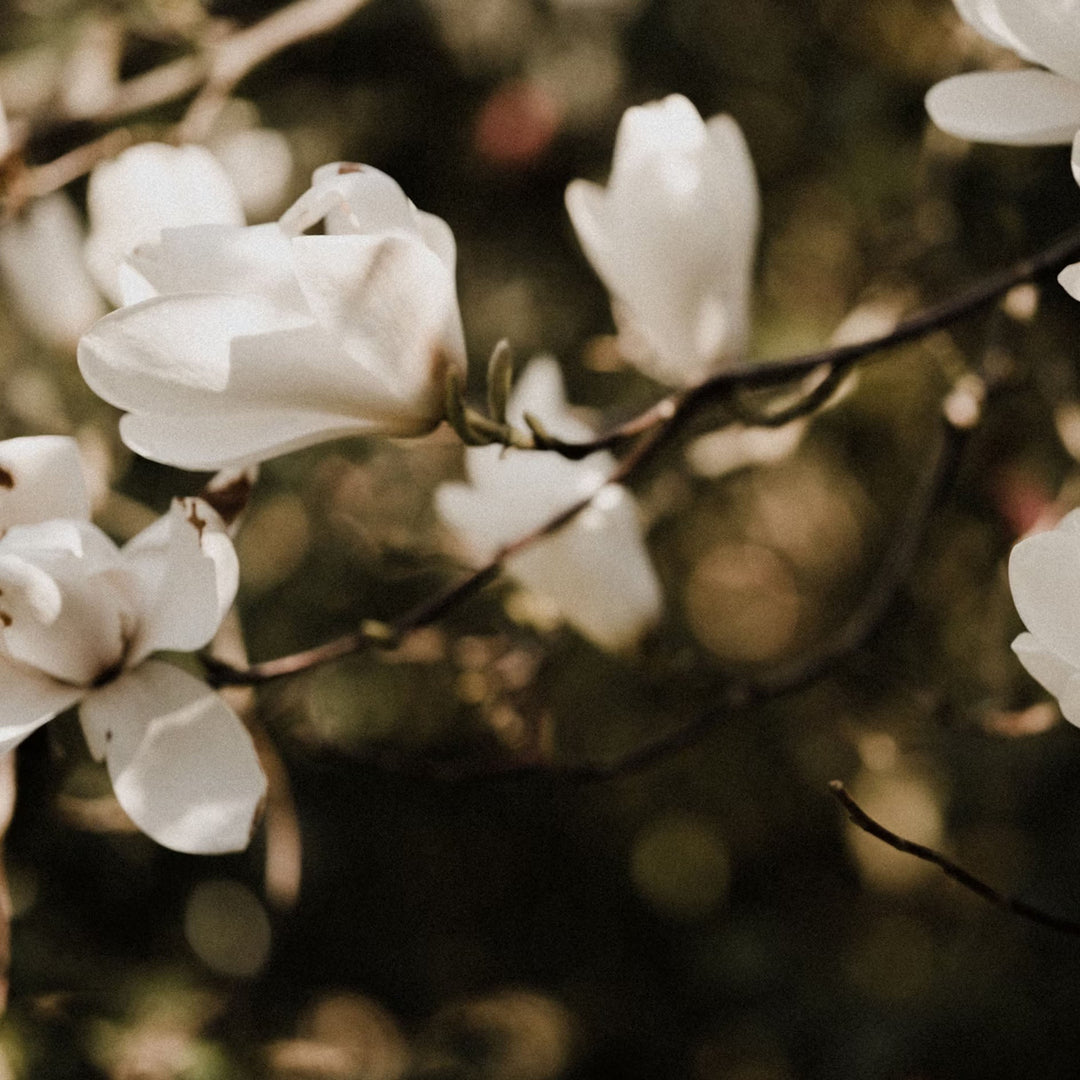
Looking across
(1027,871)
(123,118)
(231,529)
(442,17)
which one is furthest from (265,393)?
(442,17)

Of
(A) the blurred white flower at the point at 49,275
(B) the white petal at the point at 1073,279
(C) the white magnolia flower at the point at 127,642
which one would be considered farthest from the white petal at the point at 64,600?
(A) the blurred white flower at the point at 49,275

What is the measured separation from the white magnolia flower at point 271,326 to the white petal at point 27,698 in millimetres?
103

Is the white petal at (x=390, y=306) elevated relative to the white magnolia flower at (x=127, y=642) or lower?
elevated

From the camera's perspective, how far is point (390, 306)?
0.40m

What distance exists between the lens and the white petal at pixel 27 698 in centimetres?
41

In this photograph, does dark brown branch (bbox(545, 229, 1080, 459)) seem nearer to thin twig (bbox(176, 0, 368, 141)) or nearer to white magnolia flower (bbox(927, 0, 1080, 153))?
white magnolia flower (bbox(927, 0, 1080, 153))

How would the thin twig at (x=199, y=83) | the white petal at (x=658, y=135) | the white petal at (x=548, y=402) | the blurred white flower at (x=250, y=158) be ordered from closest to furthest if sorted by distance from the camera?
the white petal at (x=658, y=135) < the white petal at (x=548, y=402) < the thin twig at (x=199, y=83) < the blurred white flower at (x=250, y=158)

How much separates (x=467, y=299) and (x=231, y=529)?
92 cm

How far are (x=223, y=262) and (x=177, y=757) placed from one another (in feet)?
0.58

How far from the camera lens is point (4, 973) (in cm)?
54

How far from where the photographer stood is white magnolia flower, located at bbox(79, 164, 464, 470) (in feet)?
1.25

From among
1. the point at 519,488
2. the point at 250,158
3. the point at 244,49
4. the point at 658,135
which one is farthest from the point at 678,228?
the point at 250,158

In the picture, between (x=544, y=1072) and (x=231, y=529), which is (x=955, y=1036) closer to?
(x=544, y=1072)

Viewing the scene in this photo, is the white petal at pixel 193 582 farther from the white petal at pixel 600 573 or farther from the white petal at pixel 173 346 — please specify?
the white petal at pixel 600 573
